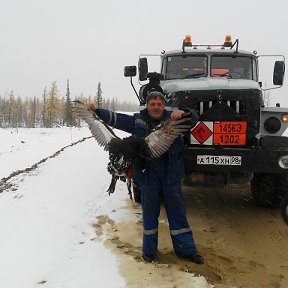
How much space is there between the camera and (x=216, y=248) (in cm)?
478

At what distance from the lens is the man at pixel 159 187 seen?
4422 millimetres

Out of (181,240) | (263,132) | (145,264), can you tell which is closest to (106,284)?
(145,264)

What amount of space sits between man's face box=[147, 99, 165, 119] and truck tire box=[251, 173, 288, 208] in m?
2.45

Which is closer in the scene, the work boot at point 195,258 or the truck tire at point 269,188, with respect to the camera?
the work boot at point 195,258

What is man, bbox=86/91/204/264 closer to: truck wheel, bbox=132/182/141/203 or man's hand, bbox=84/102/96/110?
man's hand, bbox=84/102/96/110

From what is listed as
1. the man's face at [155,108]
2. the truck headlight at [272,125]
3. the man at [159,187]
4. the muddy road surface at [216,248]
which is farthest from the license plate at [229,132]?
the muddy road surface at [216,248]

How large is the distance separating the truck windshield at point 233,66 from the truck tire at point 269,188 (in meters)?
1.99

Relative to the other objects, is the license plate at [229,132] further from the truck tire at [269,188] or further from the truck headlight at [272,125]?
the truck tire at [269,188]

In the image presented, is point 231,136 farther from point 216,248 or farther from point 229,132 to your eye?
point 216,248

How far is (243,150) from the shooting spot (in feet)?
16.9

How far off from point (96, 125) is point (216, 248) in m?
2.05

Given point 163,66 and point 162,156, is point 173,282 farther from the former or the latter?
point 163,66

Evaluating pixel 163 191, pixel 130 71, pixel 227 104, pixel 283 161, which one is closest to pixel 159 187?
pixel 163 191

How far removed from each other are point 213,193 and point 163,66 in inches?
103
